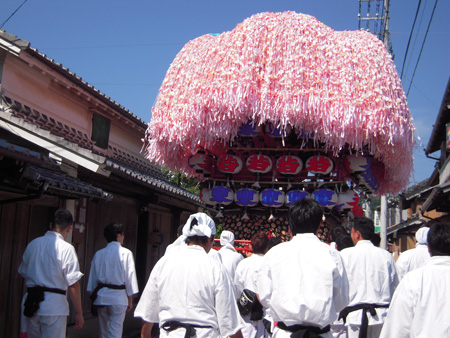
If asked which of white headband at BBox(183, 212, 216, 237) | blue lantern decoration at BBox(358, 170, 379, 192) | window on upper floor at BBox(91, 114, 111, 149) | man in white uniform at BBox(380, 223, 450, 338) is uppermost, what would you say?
window on upper floor at BBox(91, 114, 111, 149)

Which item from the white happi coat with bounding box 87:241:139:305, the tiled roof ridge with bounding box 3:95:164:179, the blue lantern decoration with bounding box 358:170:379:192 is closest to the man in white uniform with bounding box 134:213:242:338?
→ the white happi coat with bounding box 87:241:139:305

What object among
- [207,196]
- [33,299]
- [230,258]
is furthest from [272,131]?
[33,299]

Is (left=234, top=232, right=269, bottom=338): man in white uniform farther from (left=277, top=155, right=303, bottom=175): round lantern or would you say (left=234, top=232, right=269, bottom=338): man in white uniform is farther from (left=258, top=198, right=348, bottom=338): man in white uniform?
(left=258, top=198, right=348, bottom=338): man in white uniform

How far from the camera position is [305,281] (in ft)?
11.5

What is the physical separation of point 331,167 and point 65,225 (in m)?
3.99

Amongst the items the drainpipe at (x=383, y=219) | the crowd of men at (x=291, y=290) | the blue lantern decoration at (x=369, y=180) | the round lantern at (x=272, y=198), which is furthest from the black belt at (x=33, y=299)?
the drainpipe at (x=383, y=219)

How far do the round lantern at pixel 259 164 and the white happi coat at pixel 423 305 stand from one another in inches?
168

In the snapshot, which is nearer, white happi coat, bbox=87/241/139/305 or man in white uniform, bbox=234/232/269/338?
man in white uniform, bbox=234/232/269/338

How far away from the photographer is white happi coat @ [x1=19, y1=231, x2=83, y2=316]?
570 centimetres

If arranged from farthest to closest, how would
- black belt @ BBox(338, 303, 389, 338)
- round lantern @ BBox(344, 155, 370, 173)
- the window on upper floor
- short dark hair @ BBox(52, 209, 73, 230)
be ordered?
the window on upper floor → round lantern @ BBox(344, 155, 370, 173) → short dark hair @ BBox(52, 209, 73, 230) → black belt @ BBox(338, 303, 389, 338)

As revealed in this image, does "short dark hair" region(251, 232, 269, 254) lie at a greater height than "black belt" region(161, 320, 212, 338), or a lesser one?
greater

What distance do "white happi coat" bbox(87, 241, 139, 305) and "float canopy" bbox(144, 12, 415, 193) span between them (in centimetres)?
189

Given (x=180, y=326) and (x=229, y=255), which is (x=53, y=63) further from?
(x=180, y=326)

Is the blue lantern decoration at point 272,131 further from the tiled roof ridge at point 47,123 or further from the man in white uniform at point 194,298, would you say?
the tiled roof ridge at point 47,123
